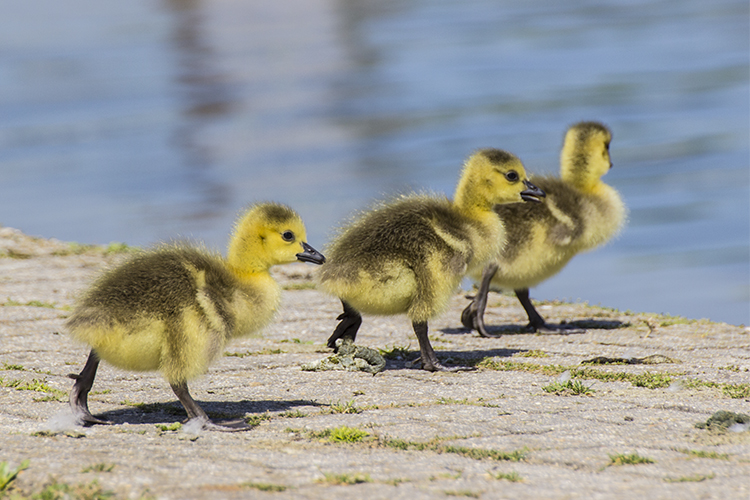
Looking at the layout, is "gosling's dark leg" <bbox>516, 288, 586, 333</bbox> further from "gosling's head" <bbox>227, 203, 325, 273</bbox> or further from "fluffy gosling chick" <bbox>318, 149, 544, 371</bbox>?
"gosling's head" <bbox>227, 203, 325, 273</bbox>

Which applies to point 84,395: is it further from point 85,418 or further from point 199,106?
point 199,106

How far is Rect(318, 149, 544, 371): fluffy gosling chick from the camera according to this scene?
6.66m

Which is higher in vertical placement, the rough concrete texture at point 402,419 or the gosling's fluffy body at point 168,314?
the gosling's fluffy body at point 168,314

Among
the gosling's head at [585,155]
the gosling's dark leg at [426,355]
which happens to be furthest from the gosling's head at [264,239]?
the gosling's head at [585,155]

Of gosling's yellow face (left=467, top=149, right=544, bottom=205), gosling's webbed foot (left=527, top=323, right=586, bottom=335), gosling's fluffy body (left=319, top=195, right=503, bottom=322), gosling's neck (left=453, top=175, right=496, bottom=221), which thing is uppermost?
gosling's yellow face (left=467, top=149, right=544, bottom=205)

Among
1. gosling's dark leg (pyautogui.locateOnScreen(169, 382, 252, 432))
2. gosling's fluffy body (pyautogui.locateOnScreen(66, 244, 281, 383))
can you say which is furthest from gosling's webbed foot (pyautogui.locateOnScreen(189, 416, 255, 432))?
gosling's fluffy body (pyautogui.locateOnScreen(66, 244, 281, 383))

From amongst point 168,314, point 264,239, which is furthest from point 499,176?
point 168,314

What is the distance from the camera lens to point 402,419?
17.4 ft

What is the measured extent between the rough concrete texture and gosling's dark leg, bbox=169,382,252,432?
4.0 inches

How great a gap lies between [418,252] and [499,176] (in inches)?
41.8

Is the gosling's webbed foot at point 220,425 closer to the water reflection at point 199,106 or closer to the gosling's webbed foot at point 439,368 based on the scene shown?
the gosling's webbed foot at point 439,368

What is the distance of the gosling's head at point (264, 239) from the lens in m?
5.70

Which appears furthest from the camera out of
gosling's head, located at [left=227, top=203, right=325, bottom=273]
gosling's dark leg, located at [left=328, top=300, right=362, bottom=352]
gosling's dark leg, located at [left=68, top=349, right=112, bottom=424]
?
gosling's dark leg, located at [left=328, top=300, right=362, bottom=352]

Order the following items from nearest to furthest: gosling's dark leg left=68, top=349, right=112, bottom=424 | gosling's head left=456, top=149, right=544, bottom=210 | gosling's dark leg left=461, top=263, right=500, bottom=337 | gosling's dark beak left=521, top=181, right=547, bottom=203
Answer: gosling's dark leg left=68, top=349, right=112, bottom=424 < gosling's head left=456, top=149, right=544, bottom=210 < gosling's dark beak left=521, top=181, right=547, bottom=203 < gosling's dark leg left=461, top=263, right=500, bottom=337
